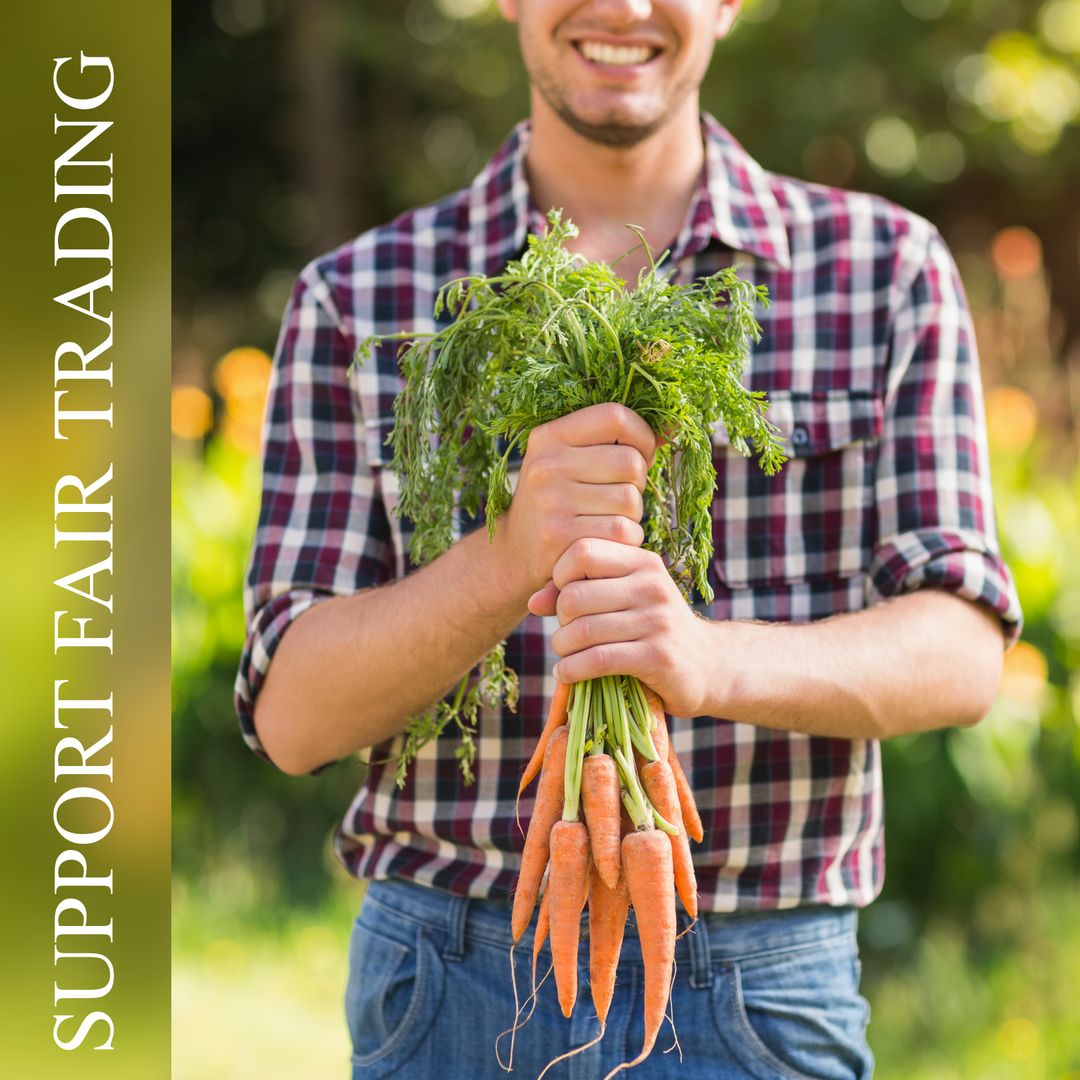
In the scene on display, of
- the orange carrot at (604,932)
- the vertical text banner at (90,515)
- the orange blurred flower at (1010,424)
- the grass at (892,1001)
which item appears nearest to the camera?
the orange carrot at (604,932)

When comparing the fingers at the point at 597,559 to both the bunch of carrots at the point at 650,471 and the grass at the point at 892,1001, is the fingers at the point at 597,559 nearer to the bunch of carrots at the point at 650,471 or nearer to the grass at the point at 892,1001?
the bunch of carrots at the point at 650,471

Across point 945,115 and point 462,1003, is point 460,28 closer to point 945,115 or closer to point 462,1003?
point 945,115


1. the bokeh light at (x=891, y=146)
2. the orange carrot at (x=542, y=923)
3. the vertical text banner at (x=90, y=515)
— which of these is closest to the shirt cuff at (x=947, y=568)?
the orange carrot at (x=542, y=923)

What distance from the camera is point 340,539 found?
89.0 inches

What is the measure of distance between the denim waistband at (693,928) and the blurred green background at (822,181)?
78.6 inches

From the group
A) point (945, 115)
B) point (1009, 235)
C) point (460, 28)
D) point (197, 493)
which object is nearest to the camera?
point (197, 493)

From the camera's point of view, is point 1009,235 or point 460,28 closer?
point 1009,235

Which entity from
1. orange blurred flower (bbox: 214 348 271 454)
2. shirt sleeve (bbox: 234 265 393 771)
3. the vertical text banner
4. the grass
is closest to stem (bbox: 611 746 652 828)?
shirt sleeve (bbox: 234 265 393 771)

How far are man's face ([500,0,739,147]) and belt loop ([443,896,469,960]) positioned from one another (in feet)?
3.86

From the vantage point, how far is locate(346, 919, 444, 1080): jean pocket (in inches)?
85.0

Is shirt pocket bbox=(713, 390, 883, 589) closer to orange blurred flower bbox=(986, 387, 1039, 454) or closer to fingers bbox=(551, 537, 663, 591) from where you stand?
fingers bbox=(551, 537, 663, 591)

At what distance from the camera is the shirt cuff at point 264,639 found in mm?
2221

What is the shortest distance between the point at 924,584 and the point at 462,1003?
905 mm

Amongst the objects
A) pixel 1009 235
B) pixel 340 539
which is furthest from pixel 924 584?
pixel 1009 235
